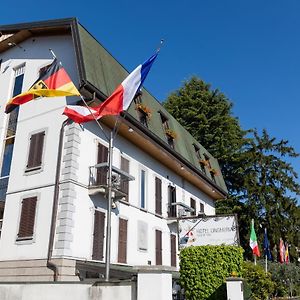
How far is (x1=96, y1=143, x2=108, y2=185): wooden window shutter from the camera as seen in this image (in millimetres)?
14516

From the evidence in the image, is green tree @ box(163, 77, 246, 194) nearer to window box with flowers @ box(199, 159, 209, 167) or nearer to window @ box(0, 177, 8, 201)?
Result: window box with flowers @ box(199, 159, 209, 167)

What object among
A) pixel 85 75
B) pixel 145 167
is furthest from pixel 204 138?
pixel 85 75

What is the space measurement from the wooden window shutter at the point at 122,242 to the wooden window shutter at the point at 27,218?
144 inches

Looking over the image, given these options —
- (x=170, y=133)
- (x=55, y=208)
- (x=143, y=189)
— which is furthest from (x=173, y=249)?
(x=55, y=208)

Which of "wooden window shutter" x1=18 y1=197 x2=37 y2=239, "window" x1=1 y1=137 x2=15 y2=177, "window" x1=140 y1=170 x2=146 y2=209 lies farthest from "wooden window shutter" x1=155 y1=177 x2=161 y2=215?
"window" x1=1 y1=137 x2=15 y2=177

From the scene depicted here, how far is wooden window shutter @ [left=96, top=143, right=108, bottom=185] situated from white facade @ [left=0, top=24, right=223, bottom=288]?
279 mm

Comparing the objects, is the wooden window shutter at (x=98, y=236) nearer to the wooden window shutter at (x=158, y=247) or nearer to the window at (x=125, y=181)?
the window at (x=125, y=181)

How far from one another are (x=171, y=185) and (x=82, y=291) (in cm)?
1320

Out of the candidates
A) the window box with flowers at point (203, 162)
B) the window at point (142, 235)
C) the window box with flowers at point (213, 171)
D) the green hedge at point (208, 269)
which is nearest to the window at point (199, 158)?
the window box with flowers at point (203, 162)

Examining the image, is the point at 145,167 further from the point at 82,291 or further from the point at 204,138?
the point at 204,138

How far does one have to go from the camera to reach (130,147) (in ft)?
58.0

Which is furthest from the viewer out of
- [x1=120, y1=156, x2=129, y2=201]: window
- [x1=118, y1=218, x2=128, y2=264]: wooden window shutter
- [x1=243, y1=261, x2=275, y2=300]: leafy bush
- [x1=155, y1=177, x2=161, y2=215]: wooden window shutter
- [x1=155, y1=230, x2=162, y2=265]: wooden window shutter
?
[x1=155, y1=177, x2=161, y2=215]: wooden window shutter

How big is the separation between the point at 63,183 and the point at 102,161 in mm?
2280

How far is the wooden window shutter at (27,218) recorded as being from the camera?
13555 millimetres
